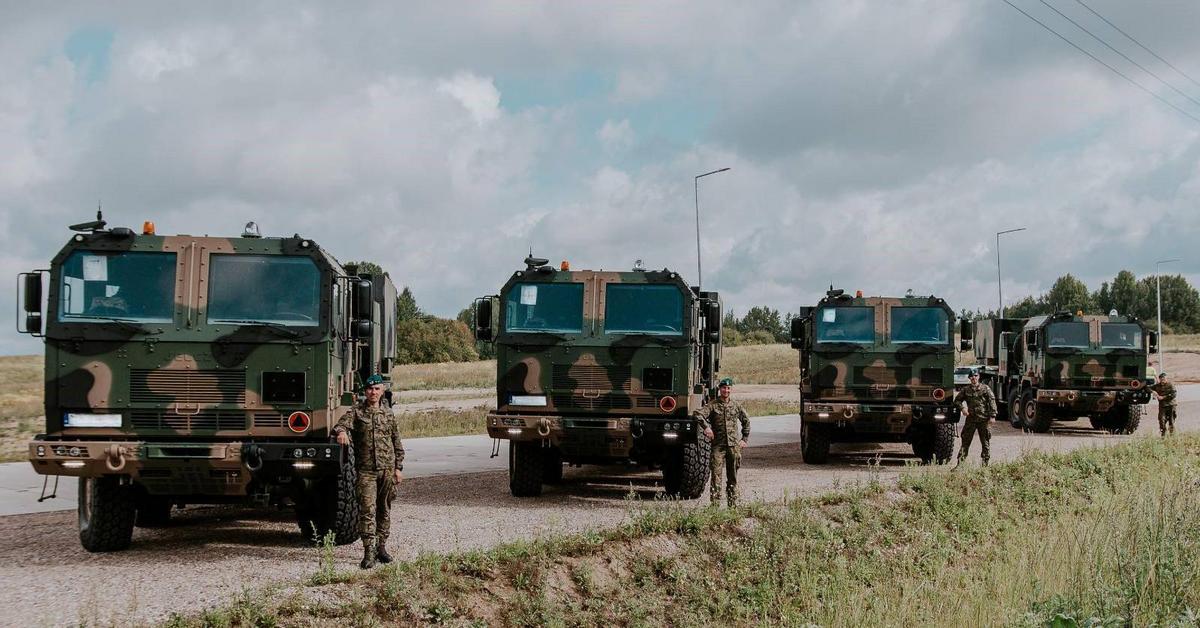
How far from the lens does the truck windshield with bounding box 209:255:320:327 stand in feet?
32.2

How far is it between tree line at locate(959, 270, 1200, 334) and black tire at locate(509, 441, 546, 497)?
378ft

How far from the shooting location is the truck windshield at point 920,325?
17797 mm

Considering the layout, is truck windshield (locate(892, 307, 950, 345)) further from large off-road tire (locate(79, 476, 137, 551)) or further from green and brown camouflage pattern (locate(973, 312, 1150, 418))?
large off-road tire (locate(79, 476, 137, 551))

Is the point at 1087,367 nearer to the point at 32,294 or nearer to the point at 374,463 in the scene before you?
the point at 374,463

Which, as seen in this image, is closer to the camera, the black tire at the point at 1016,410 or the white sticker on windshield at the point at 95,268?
the white sticker on windshield at the point at 95,268

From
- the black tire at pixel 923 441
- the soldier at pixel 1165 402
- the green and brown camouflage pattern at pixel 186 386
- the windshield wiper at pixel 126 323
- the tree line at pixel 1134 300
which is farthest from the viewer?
the tree line at pixel 1134 300

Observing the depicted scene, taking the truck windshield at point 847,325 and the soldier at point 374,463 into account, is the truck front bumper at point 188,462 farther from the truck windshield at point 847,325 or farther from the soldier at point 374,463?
the truck windshield at point 847,325

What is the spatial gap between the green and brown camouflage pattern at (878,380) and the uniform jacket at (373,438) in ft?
32.0

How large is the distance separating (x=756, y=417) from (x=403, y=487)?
18.3m

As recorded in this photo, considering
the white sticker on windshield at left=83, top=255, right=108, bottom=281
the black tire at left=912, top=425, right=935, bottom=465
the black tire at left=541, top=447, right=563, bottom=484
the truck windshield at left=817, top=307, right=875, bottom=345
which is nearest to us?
the white sticker on windshield at left=83, top=255, right=108, bottom=281

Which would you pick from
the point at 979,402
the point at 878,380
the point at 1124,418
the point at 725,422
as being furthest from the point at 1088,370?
the point at 725,422

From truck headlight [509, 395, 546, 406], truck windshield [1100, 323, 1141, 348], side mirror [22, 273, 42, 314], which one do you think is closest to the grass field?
truck headlight [509, 395, 546, 406]

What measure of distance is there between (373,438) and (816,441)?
34.3 feet

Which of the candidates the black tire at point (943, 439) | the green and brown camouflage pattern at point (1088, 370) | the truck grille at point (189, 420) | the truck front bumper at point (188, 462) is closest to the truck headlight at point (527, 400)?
the truck front bumper at point (188, 462)
